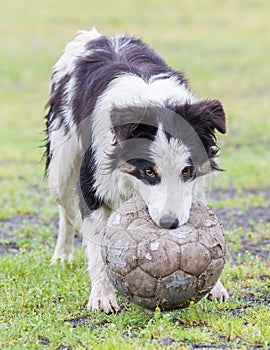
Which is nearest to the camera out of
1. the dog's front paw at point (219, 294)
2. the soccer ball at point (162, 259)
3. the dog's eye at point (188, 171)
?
the soccer ball at point (162, 259)

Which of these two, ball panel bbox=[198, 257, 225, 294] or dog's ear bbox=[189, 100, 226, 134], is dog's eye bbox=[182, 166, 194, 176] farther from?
ball panel bbox=[198, 257, 225, 294]

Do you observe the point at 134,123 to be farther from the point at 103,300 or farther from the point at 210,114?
the point at 103,300

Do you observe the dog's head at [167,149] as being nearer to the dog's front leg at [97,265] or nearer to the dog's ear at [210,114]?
the dog's ear at [210,114]

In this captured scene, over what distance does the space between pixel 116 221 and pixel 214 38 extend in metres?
20.8

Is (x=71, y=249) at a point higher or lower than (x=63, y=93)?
lower

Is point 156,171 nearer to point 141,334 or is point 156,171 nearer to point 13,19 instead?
point 141,334

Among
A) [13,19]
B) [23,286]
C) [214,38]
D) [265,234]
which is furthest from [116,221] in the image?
[13,19]

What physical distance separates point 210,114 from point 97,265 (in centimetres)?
171

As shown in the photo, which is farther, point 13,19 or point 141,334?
point 13,19

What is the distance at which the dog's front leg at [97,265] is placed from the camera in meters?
5.48

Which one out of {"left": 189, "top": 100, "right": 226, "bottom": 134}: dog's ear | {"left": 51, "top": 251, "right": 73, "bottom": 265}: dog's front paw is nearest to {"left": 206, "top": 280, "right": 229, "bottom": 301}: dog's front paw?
{"left": 189, "top": 100, "right": 226, "bottom": 134}: dog's ear

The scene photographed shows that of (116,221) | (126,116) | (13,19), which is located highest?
(126,116)

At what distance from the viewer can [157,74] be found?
5902mm

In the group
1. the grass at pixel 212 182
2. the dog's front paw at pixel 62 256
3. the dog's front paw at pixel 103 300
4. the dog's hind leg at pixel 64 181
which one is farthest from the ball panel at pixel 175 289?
the dog's front paw at pixel 62 256
